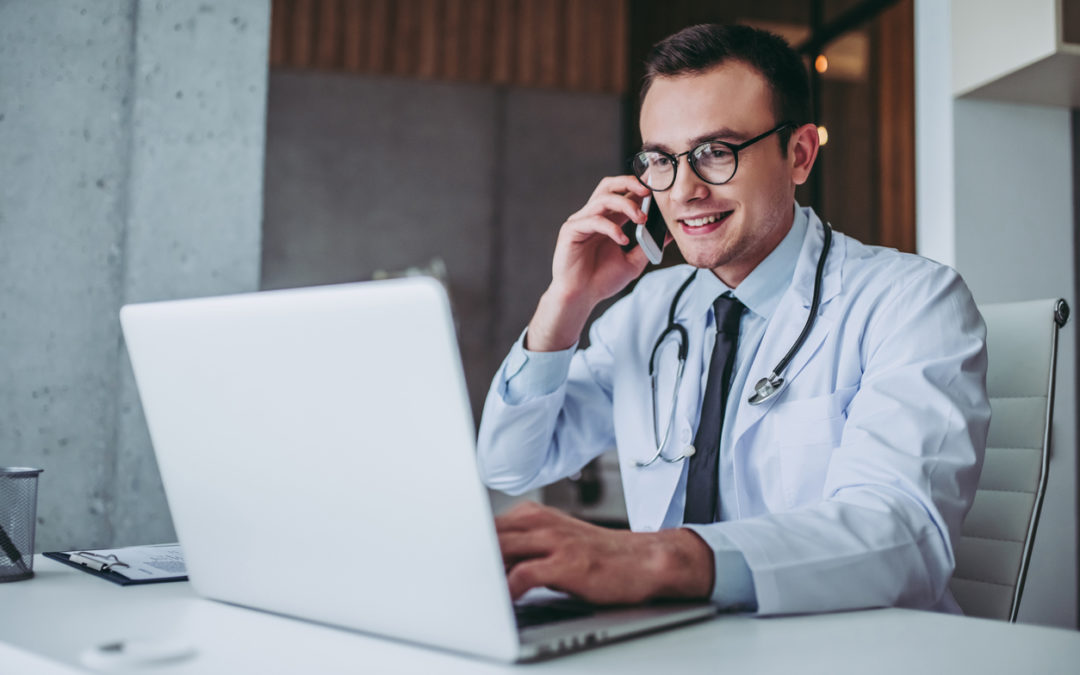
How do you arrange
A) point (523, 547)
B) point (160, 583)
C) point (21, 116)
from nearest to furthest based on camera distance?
point (523, 547), point (160, 583), point (21, 116)

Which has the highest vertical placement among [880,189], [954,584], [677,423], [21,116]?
[880,189]

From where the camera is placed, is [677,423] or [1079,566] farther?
[1079,566]

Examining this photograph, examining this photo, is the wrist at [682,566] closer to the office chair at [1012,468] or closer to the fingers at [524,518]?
the fingers at [524,518]

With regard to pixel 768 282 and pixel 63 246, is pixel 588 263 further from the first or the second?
pixel 63 246

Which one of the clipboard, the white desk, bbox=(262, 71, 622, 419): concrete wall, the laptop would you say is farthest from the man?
bbox=(262, 71, 622, 419): concrete wall

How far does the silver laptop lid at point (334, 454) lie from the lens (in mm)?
575

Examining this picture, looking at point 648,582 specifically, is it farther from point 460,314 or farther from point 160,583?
point 460,314

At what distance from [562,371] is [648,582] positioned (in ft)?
2.63

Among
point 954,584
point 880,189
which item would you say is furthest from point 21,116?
point 880,189

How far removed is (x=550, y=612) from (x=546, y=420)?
856mm

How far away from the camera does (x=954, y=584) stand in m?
1.33

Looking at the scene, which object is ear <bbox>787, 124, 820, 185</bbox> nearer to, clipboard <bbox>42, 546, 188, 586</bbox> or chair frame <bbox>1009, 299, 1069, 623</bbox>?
chair frame <bbox>1009, 299, 1069, 623</bbox>

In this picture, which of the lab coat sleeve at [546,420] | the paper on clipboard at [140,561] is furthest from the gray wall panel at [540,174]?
the paper on clipboard at [140,561]

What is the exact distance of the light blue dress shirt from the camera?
1.36 m
